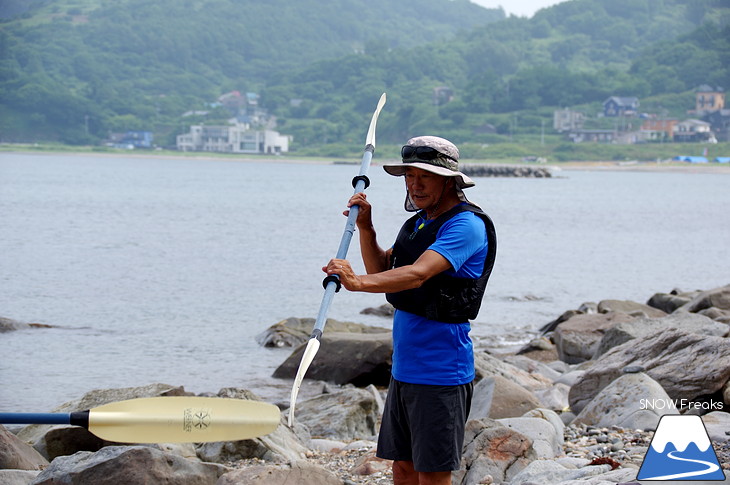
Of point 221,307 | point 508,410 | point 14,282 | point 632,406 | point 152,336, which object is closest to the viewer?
point 632,406

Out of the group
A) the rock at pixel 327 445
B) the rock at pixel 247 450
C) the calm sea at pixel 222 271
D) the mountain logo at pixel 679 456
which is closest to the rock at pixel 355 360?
the calm sea at pixel 222 271

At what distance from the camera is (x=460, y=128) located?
144 metres

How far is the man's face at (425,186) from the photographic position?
4637mm

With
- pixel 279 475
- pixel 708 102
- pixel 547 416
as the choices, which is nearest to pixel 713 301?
pixel 547 416

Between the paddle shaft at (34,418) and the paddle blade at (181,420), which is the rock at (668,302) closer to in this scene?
the paddle blade at (181,420)

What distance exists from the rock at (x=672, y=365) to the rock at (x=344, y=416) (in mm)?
1846

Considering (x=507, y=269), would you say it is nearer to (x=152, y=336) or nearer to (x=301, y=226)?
(x=152, y=336)

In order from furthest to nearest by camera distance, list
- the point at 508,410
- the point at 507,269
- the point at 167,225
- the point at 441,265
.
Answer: the point at 167,225
the point at 507,269
the point at 508,410
the point at 441,265

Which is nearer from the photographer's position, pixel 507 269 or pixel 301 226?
pixel 507 269

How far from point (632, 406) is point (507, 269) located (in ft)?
78.8

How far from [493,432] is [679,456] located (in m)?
1.51

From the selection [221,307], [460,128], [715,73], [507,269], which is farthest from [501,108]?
[221,307]

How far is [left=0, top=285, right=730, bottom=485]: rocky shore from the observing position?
243 inches

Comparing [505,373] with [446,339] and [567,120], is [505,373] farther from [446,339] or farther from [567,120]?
[567,120]
